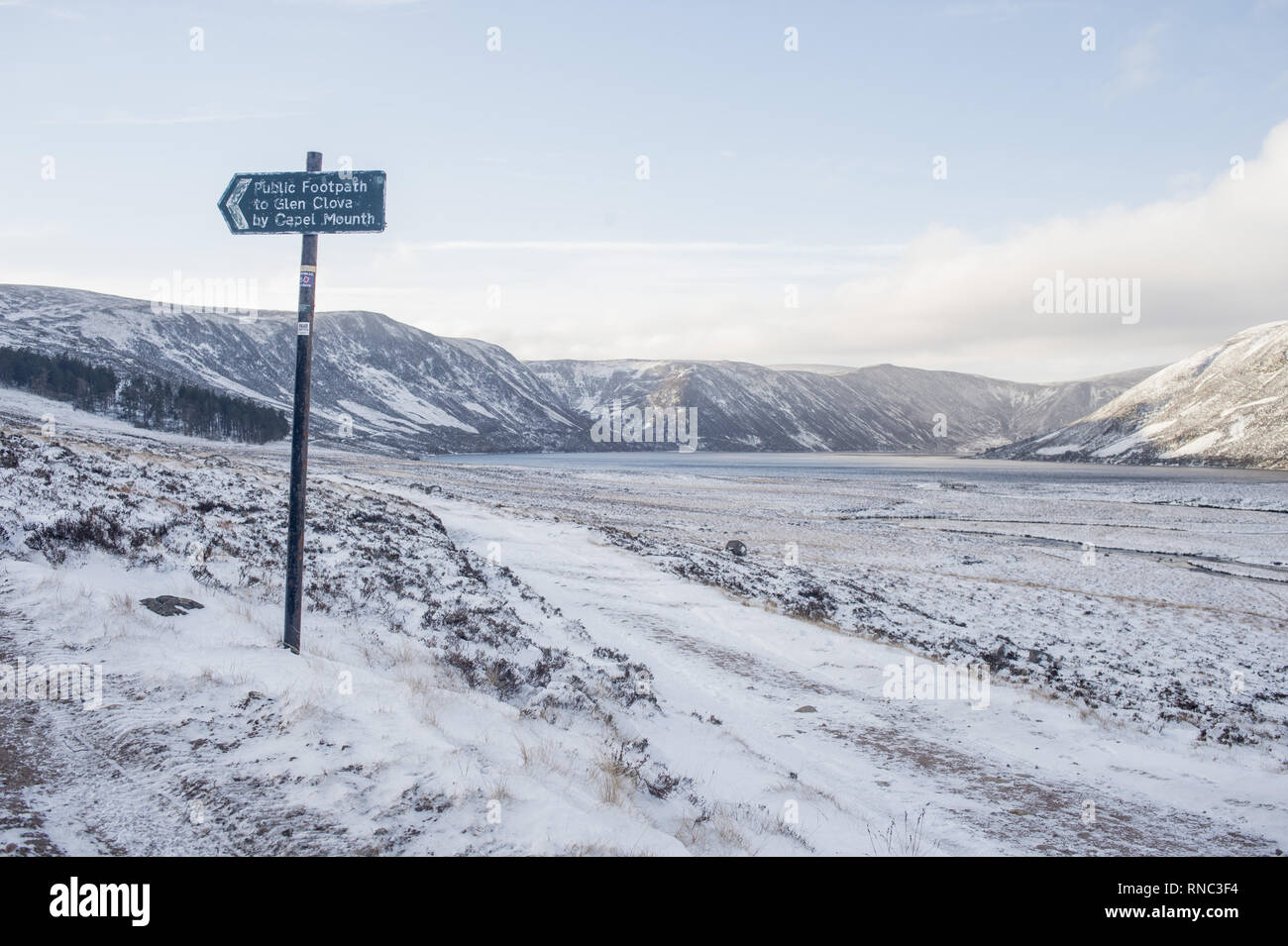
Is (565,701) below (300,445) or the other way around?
below

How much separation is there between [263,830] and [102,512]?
9.37 m

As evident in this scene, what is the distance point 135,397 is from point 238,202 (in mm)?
104101

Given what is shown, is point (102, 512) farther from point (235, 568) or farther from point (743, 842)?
point (743, 842)

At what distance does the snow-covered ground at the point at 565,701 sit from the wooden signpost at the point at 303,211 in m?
2.02

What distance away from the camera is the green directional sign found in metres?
6.90

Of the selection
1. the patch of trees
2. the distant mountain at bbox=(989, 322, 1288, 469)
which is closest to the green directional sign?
the patch of trees

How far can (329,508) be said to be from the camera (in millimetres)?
21062

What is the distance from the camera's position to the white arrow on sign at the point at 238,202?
711cm

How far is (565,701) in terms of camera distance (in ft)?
28.8

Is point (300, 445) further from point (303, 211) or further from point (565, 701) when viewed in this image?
point (565, 701)

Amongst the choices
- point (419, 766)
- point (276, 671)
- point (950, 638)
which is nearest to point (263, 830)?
point (419, 766)

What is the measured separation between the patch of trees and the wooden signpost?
9284cm
